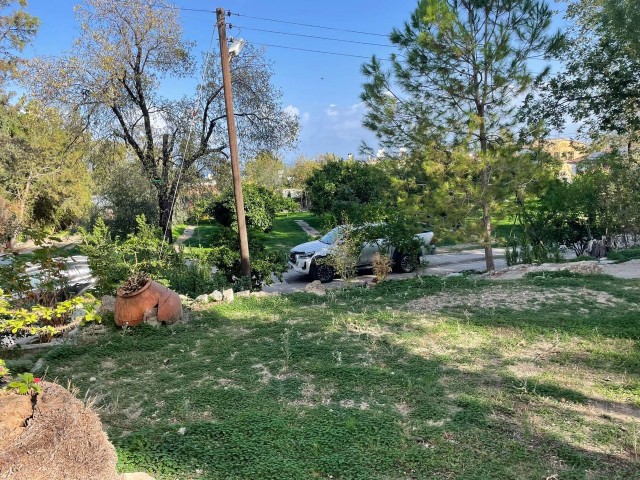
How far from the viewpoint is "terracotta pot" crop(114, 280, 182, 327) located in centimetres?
567

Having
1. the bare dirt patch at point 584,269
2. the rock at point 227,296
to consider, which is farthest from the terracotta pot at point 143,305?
the bare dirt patch at point 584,269

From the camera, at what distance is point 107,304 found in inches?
243

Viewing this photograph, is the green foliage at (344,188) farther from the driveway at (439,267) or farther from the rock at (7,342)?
the rock at (7,342)

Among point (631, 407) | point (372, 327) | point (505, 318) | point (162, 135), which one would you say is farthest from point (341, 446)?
point (162, 135)

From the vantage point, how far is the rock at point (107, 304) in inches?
233

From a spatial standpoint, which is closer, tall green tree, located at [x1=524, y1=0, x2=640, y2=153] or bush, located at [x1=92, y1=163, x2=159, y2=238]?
tall green tree, located at [x1=524, y1=0, x2=640, y2=153]

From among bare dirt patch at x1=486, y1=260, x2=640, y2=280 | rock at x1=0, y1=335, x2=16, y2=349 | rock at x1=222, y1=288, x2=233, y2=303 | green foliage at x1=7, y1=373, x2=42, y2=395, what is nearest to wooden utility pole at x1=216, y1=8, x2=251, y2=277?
rock at x1=222, y1=288, x2=233, y2=303

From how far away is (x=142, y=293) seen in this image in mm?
5750

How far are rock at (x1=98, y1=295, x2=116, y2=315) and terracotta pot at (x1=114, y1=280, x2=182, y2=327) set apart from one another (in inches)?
11.4

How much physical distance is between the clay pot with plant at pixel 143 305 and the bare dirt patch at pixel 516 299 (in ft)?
11.2

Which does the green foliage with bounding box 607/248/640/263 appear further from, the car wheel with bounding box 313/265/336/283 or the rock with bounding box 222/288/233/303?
the rock with bounding box 222/288/233/303

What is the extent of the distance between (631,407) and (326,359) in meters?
2.48

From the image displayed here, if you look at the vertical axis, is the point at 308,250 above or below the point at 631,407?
above

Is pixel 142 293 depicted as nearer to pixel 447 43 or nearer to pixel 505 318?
pixel 505 318
